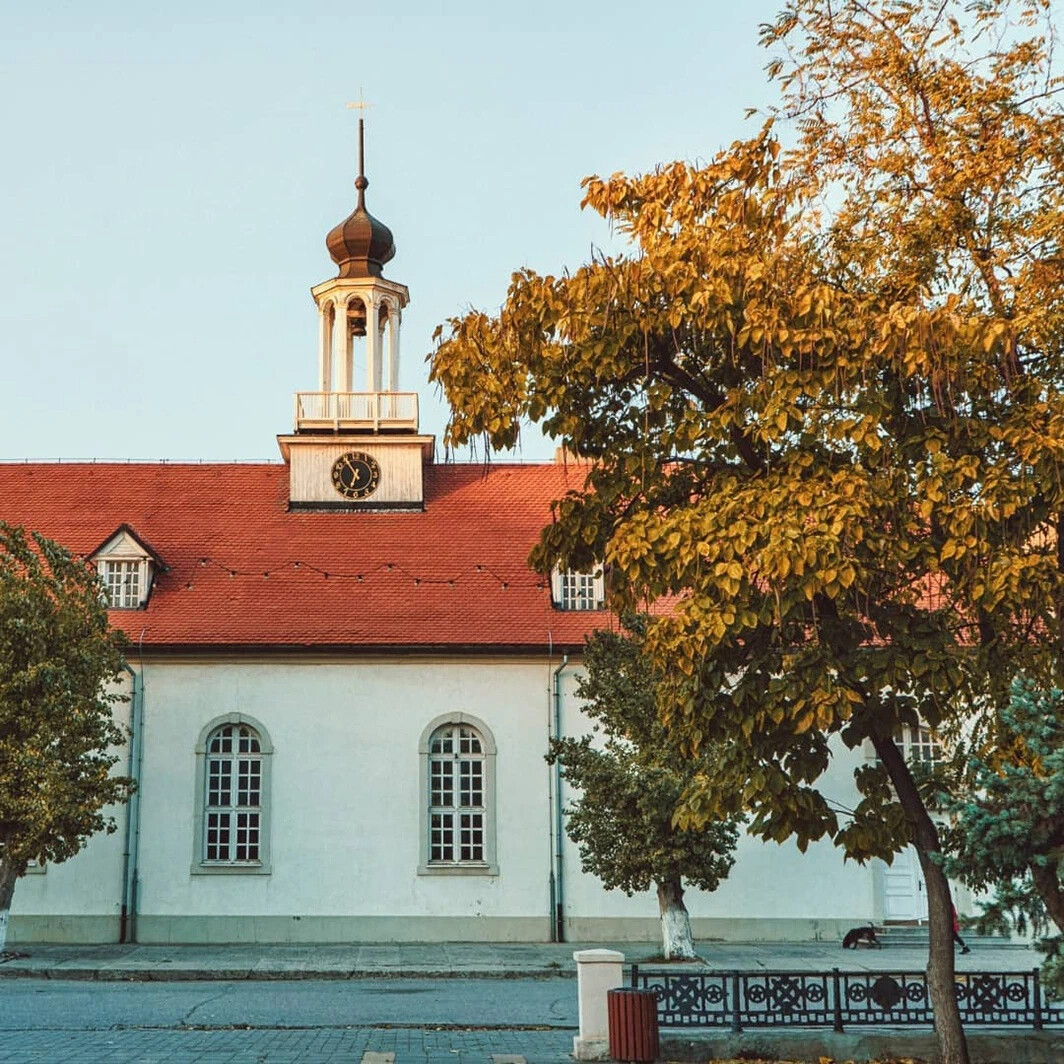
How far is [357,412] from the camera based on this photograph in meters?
30.9

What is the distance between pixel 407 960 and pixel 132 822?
6.50 meters

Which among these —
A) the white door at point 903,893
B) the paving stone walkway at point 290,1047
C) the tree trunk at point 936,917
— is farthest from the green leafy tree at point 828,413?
the white door at point 903,893

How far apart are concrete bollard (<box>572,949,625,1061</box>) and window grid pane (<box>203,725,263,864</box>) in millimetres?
14161

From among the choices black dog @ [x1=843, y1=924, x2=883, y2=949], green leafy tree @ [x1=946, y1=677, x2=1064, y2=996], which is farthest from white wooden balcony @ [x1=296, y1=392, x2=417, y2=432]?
green leafy tree @ [x1=946, y1=677, x2=1064, y2=996]

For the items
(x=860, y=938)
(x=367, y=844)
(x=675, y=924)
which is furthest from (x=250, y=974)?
(x=860, y=938)

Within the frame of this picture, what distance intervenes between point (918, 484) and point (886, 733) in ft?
7.10

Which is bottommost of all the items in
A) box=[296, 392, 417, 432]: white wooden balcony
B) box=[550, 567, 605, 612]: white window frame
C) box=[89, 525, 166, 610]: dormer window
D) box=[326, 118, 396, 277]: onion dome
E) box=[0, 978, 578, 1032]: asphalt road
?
box=[0, 978, 578, 1032]: asphalt road

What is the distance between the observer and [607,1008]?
12570mm

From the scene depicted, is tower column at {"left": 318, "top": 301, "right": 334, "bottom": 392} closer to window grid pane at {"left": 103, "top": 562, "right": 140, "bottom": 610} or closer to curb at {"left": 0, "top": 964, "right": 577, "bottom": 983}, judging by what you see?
window grid pane at {"left": 103, "top": 562, "right": 140, "bottom": 610}

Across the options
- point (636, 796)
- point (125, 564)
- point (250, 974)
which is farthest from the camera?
point (125, 564)

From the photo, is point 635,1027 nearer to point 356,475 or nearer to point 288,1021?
point 288,1021

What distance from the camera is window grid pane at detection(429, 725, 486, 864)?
25812mm

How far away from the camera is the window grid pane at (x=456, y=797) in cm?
2581

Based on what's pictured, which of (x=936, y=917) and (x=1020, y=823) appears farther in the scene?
(x=1020, y=823)
